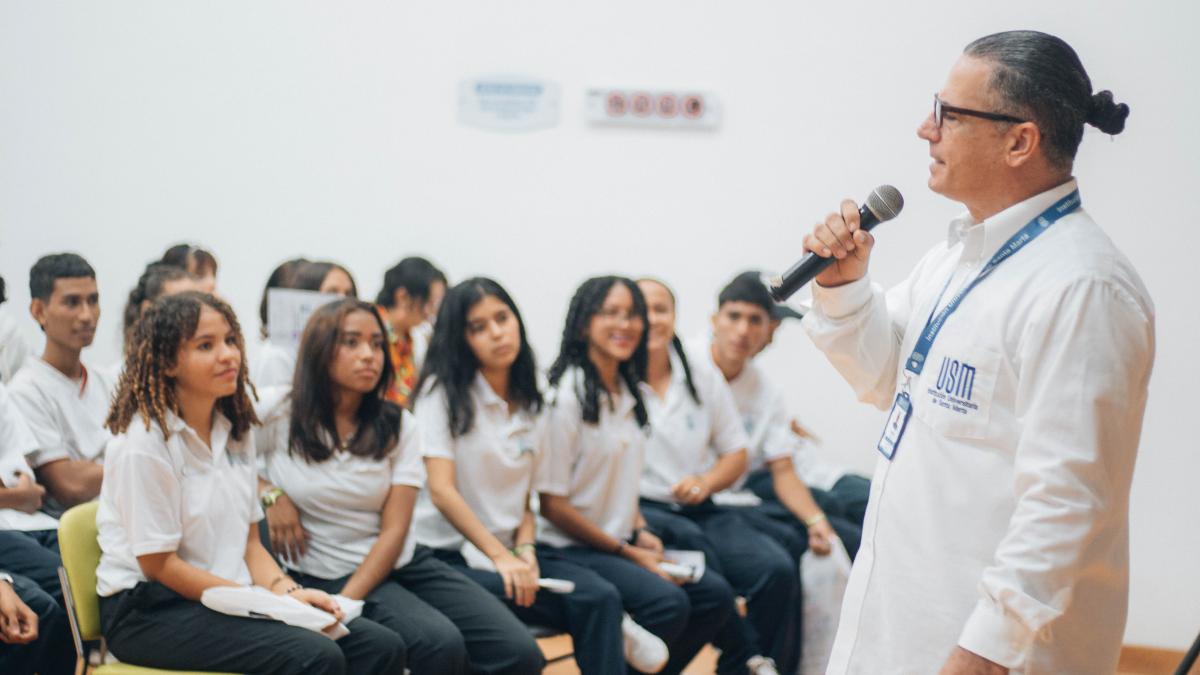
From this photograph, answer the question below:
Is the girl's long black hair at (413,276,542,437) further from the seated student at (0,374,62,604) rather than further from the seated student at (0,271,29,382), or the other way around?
the seated student at (0,271,29,382)

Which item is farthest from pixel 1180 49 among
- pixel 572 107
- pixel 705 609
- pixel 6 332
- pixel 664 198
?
pixel 6 332

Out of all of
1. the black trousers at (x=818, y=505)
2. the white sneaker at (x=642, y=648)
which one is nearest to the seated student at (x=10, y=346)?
the white sneaker at (x=642, y=648)

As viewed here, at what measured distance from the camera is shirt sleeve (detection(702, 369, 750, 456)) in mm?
3641

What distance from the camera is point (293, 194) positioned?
14.6 ft

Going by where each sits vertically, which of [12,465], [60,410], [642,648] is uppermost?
[60,410]

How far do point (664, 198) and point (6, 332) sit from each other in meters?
2.37

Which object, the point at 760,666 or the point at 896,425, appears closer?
the point at 896,425

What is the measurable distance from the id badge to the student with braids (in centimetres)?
155

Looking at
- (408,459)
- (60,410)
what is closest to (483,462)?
(408,459)

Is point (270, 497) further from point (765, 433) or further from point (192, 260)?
point (765, 433)

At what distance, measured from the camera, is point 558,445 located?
10.4 feet

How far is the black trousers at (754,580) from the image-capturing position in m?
3.33

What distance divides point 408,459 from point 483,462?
275mm

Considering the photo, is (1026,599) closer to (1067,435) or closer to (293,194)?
(1067,435)
